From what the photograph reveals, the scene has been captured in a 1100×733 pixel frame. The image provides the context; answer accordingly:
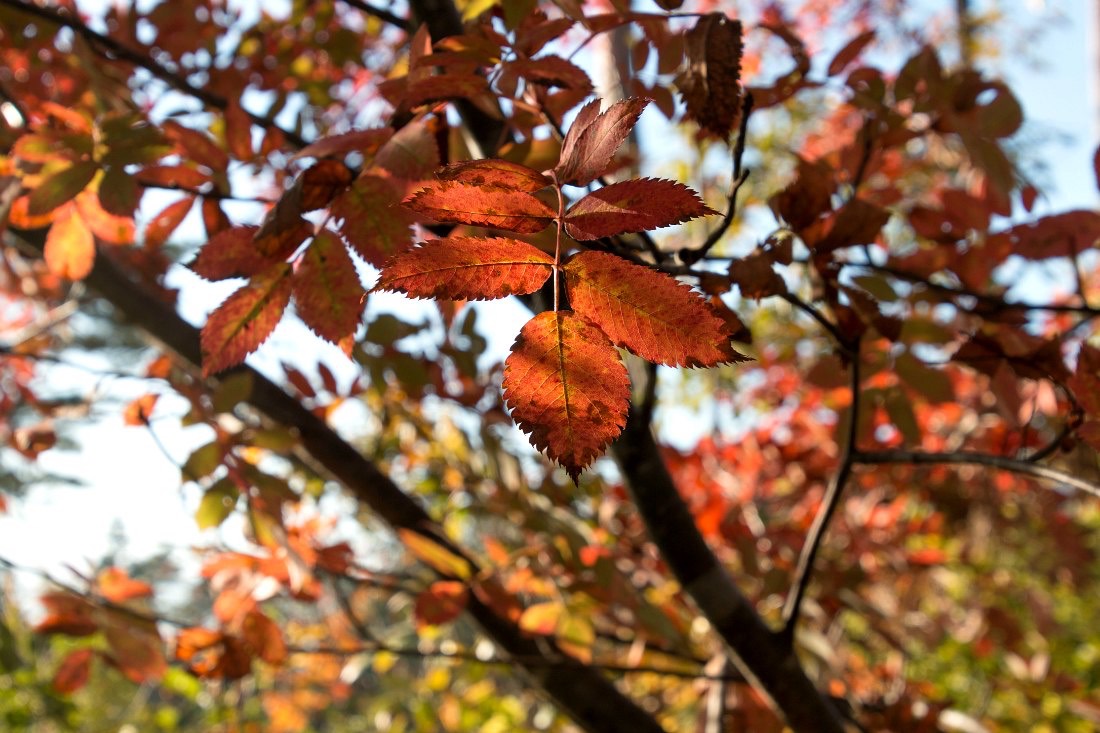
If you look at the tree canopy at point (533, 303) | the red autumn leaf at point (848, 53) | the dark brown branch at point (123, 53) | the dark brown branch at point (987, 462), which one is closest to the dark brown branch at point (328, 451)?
the tree canopy at point (533, 303)

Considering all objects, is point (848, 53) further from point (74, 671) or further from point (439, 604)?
point (74, 671)

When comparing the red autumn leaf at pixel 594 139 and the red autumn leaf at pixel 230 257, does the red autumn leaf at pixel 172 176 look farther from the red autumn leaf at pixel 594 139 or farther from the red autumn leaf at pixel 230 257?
the red autumn leaf at pixel 594 139

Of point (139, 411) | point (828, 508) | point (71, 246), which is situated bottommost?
point (828, 508)

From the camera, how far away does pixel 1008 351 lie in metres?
0.77

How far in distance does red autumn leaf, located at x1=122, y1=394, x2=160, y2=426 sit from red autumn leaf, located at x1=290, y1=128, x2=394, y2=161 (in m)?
0.52

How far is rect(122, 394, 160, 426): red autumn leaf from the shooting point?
0.98 m

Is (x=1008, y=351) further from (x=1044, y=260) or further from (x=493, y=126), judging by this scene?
(x=493, y=126)

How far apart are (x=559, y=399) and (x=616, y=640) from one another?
3.58ft

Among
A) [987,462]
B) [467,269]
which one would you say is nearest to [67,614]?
[467,269]

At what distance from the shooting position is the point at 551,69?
0.63 metres

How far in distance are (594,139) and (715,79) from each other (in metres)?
0.22

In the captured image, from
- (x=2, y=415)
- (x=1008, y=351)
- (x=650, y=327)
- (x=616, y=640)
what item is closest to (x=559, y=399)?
(x=650, y=327)

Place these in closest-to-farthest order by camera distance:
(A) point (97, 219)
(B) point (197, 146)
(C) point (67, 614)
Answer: (B) point (197, 146) < (A) point (97, 219) < (C) point (67, 614)

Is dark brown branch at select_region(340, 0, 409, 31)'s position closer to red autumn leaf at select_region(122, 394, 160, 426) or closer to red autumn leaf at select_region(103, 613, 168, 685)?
red autumn leaf at select_region(122, 394, 160, 426)
